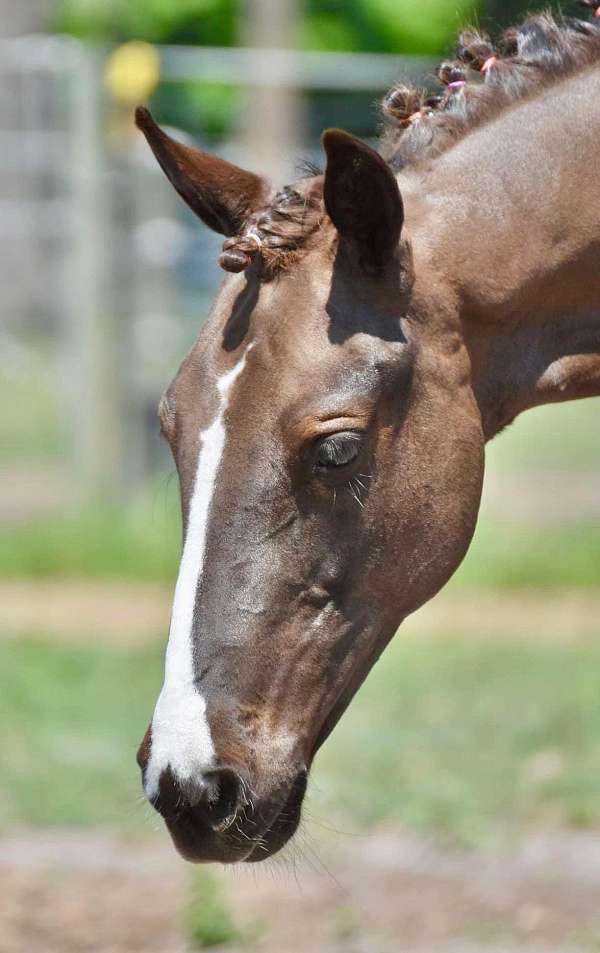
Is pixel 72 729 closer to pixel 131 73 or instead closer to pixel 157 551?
pixel 157 551

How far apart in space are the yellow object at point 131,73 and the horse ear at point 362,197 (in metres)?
6.87

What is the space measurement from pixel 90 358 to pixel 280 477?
6.80 metres

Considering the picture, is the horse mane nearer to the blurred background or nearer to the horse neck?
the horse neck

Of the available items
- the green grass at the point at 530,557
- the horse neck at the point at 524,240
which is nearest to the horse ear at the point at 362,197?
the horse neck at the point at 524,240

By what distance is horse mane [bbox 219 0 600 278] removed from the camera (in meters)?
3.00

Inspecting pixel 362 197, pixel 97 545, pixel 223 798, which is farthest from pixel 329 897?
pixel 97 545

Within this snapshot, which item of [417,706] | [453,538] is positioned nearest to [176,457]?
[453,538]

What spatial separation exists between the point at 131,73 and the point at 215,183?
660cm

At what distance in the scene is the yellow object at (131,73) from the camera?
943cm

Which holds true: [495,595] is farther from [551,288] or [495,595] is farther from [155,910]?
[551,288]

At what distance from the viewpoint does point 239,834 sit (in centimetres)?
281

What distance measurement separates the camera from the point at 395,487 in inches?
117

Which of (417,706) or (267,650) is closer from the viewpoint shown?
(267,650)

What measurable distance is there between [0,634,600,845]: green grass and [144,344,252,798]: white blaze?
6.84 feet
